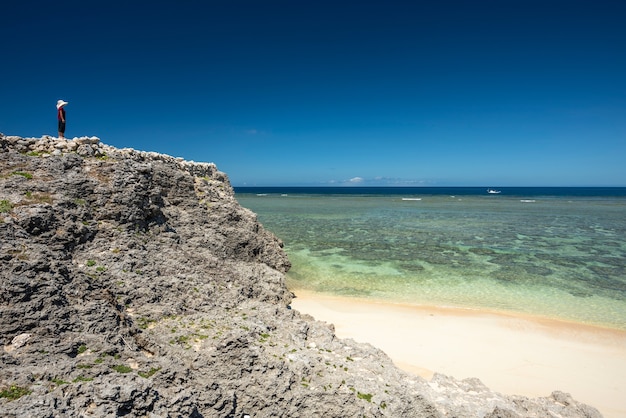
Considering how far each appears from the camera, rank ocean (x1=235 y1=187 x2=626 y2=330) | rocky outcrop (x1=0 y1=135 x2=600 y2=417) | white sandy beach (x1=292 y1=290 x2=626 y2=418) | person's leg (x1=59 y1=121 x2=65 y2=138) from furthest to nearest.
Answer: ocean (x1=235 y1=187 x2=626 y2=330) < white sandy beach (x1=292 y1=290 x2=626 y2=418) < person's leg (x1=59 y1=121 x2=65 y2=138) < rocky outcrop (x1=0 y1=135 x2=600 y2=417)

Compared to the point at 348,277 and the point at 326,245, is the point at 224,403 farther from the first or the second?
the point at 326,245

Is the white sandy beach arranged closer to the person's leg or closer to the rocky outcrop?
the rocky outcrop

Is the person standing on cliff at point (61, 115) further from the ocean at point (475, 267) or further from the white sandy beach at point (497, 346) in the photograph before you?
the ocean at point (475, 267)

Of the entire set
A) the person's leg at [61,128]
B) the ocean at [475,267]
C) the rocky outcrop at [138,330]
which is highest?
the person's leg at [61,128]

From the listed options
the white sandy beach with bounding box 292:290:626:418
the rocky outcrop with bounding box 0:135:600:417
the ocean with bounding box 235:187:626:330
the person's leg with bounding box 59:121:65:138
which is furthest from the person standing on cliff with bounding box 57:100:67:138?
the ocean with bounding box 235:187:626:330

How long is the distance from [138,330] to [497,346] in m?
13.4

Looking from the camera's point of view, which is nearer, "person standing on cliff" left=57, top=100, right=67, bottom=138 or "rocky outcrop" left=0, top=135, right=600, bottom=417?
"rocky outcrop" left=0, top=135, right=600, bottom=417

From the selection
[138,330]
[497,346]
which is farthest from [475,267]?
[138,330]

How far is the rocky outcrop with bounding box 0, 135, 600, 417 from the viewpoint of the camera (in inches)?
206

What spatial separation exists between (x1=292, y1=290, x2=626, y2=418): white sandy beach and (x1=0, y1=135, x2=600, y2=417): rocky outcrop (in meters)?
3.33

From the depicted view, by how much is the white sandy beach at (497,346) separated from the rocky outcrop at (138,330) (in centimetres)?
333

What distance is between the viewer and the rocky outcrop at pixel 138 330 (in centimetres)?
522

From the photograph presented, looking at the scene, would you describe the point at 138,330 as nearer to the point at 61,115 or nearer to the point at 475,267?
the point at 61,115

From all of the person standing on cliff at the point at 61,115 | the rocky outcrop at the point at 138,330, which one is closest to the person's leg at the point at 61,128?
the person standing on cliff at the point at 61,115
